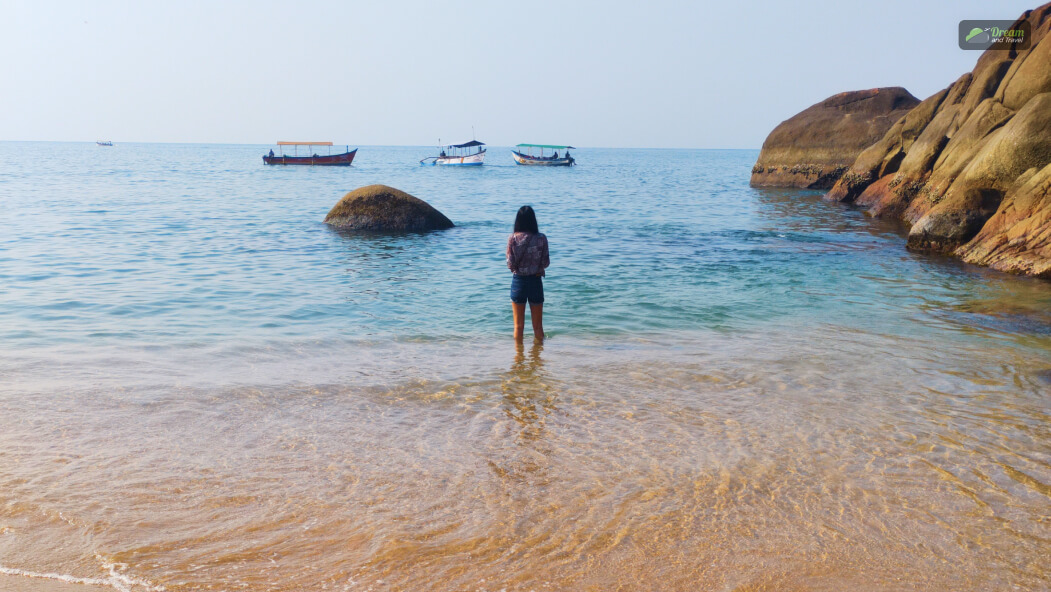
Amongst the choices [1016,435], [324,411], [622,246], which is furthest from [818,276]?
[324,411]

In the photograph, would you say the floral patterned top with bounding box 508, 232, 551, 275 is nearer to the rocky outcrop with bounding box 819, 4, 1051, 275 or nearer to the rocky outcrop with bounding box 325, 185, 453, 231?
the rocky outcrop with bounding box 819, 4, 1051, 275

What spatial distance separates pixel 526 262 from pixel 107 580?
545 cm

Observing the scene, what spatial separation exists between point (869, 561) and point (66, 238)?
18925mm

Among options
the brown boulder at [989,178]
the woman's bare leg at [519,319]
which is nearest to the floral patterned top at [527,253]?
the woman's bare leg at [519,319]

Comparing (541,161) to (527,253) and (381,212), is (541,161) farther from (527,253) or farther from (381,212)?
(527,253)

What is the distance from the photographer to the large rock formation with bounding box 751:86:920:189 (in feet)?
111

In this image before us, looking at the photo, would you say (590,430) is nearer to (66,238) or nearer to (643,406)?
(643,406)

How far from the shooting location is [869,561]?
370 centimetres

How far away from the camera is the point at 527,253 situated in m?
8.10

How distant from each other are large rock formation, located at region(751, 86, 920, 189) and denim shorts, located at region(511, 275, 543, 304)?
29971 mm

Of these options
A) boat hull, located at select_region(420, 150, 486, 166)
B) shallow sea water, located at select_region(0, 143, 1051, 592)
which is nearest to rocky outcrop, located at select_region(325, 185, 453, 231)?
shallow sea water, located at select_region(0, 143, 1051, 592)

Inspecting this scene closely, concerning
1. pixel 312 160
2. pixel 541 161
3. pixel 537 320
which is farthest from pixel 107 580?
pixel 541 161

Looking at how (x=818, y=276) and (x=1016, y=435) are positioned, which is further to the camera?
(x=818, y=276)

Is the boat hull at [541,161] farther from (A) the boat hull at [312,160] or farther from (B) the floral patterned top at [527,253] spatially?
(B) the floral patterned top at [527,253]
